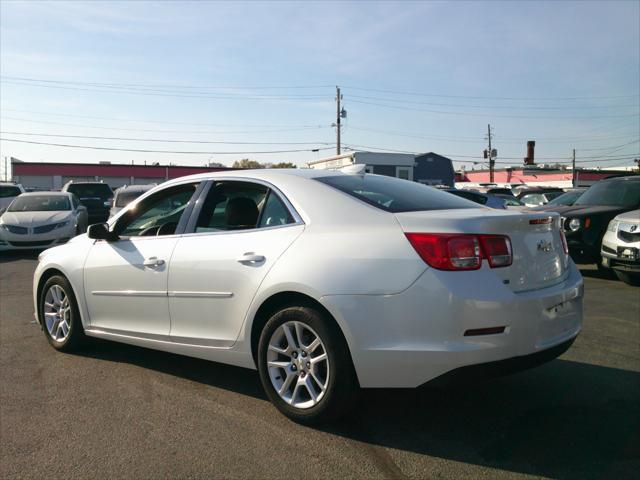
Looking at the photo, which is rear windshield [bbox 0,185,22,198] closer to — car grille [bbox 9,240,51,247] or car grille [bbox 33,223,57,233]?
car grille [bbox 9,240,51,247]

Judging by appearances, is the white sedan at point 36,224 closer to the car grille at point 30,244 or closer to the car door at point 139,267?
the car grille at point 30,244

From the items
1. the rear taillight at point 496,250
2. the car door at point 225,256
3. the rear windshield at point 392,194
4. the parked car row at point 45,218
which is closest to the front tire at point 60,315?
the car door at point 225,256

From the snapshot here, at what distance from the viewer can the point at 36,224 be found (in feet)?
43.2

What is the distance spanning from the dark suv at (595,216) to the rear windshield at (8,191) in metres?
16.0

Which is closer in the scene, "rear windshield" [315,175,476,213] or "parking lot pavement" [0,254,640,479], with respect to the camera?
"parking lot pavement" [0,254,640,479]

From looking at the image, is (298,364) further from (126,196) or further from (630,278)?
(126,196)

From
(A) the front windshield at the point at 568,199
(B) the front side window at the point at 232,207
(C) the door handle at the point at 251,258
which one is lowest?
(A) the front windshield at the point at 568,199

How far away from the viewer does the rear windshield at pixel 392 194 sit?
367cm

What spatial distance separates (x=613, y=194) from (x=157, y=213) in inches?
336

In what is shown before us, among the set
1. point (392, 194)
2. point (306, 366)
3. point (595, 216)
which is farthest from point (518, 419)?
point (595, 216)

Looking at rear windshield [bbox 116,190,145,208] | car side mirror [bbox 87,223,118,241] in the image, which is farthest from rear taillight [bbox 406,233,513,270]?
rear windshield [bbox 116,190,145,208]

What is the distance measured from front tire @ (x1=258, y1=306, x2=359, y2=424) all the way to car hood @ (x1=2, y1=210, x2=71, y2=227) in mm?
11318

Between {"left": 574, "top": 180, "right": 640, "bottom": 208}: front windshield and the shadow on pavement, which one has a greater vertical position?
{"left": 574, "top": 180, "right": 640, "bottom": 208}: front windshield

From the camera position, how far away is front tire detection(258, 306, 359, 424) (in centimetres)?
332
